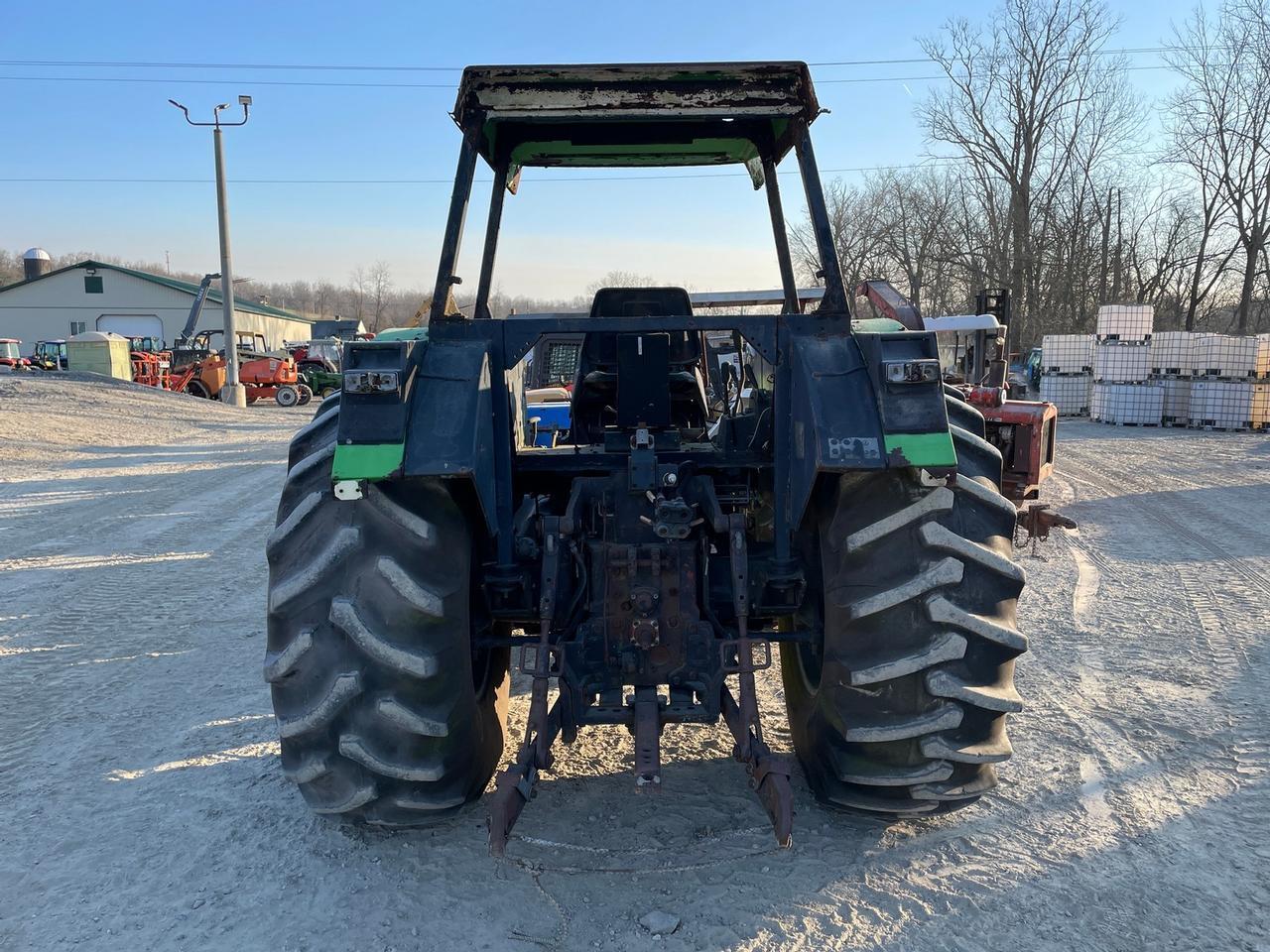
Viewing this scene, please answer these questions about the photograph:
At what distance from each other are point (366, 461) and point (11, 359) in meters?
40.8

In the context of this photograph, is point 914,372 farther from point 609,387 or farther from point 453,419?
point 609,387

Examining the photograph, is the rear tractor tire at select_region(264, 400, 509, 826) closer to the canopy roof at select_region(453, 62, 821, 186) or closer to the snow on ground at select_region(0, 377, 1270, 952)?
the snow on ground at select_region(0, 377, 1270, 952)

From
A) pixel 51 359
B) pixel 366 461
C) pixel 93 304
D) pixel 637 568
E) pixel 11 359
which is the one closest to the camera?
pixel 366 461

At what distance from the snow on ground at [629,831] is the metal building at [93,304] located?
5877 centimetres

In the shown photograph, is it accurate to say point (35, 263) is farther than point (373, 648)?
Yes

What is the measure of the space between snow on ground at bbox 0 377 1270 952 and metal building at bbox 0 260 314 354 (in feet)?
193

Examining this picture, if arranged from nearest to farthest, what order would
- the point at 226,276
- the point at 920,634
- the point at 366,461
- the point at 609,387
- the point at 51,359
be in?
the point at 366,461
the point at 920,634
the point at 609,387
the point at 226,276
the point at 51,359

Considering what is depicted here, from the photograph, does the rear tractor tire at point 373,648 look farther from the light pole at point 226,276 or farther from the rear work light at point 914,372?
the light pole at point 226,276

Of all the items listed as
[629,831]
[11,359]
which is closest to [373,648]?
[629,831]

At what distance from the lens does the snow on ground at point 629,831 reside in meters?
2.64

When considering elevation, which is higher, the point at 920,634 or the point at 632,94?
the point at 632,94

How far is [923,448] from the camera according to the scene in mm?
2699

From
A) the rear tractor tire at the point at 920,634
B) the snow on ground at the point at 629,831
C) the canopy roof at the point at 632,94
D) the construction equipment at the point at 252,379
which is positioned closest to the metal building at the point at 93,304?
the construction equipment at the point at 252,379

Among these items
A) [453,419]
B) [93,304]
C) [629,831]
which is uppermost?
[93,304]
